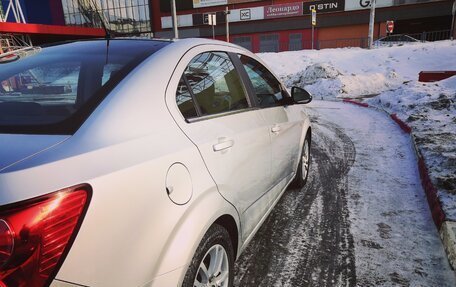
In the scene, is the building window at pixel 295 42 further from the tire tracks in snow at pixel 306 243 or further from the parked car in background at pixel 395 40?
the tire tracks in snow at pixel 306 243

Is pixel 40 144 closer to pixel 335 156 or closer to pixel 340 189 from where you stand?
pixel 340 189

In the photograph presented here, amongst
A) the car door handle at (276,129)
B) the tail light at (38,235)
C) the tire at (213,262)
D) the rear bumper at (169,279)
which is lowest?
the tire at (213,262)

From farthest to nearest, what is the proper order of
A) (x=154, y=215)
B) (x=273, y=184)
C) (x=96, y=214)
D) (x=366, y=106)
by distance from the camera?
(x=366, y=106) → (x=273, y=184) → (x=154, y=215) → (x=96, y=214)

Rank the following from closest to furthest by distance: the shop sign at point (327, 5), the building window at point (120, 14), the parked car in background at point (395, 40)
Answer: the parked car in background at point (395, 40)
the shop sign at point (327, 5)
the building window at point (120, 14)

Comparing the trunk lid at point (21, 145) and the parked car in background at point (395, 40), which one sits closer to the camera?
the trunk lid at point (21, 145)

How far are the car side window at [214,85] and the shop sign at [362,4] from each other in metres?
43.5

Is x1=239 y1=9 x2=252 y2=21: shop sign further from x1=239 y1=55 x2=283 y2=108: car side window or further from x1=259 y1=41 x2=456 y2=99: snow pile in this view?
x1=239 y1=55 x2=283 y2=108: car side window

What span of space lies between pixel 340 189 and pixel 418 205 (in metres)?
0.94

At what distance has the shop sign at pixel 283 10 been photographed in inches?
1735

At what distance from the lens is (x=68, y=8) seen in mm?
56156

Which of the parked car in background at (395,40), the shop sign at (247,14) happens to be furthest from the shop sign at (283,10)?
the parked car in background at (395,40)

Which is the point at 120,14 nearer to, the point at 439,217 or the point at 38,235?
the point at 439,217

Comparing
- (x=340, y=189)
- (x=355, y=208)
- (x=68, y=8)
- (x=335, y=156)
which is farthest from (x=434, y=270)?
(x=68, y=8)

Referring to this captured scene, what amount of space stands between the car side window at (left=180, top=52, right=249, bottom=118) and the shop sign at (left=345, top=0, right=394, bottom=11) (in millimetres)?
43475
